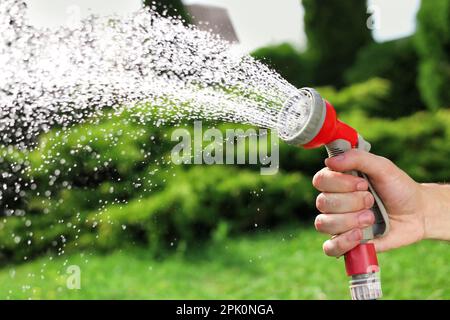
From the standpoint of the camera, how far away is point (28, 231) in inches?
212

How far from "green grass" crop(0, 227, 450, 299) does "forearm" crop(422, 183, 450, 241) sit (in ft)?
4.94

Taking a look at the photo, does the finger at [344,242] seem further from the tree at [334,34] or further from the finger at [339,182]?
the tree at [334,34]

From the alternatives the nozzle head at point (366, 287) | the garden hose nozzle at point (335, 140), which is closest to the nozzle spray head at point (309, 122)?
the garden hose nozzle at point (335, 140)

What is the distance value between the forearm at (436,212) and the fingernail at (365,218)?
1.38 ft

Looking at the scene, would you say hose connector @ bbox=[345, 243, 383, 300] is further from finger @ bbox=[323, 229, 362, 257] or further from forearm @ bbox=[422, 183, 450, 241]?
forearm @ bbox=[422, 183, 450, 241]

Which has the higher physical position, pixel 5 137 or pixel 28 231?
pixel 5 137

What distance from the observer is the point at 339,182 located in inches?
70.7

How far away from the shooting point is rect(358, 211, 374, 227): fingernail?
70.5 inches

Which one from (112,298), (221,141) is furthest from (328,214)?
(221,141)

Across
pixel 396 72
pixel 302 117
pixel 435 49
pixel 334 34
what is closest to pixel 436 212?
pixel 302 117

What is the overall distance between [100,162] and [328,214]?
3.79 m
